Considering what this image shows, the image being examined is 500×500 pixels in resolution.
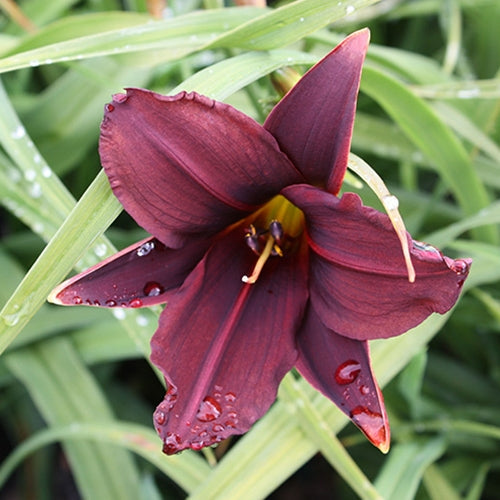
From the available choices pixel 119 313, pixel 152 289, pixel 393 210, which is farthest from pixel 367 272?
pixel 119 313

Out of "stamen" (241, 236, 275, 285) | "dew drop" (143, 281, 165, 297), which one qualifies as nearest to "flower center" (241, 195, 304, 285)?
"stamen" (241, 236, 275, 285)

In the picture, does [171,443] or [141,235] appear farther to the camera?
[141,235]

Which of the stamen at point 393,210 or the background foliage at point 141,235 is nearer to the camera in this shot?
the stamen at point 393,210

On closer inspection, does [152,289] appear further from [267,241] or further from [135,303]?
[267,241]

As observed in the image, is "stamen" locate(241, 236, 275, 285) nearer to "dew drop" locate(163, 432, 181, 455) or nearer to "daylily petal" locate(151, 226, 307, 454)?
"daylily petal" locate(151, 226, 307, 454)

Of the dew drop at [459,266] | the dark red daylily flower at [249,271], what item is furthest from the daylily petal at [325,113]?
the dew drop at [459,266]

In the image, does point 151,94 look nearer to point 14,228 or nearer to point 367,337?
point 367,337

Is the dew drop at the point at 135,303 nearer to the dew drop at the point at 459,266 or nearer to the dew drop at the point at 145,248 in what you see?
the dew drop at the point at 145,248
